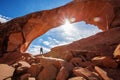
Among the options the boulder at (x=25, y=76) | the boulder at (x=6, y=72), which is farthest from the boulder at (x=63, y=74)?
the boulder at (x=6, y=72)

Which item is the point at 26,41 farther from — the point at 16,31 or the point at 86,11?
the point at 86,11

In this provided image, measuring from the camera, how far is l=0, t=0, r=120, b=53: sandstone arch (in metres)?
24.1

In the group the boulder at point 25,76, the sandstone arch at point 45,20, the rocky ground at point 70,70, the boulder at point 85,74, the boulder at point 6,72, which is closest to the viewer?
the boulder at point 85,74

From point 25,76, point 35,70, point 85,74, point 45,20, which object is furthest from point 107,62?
point 45,20

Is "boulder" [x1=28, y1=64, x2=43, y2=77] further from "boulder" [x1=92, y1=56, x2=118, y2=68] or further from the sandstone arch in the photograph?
the sandstone arch

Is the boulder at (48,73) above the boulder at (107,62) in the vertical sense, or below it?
below

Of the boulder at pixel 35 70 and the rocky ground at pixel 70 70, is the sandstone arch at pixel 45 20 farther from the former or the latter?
the boulder at pixel 35 70

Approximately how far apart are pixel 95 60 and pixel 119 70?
40.8 inches

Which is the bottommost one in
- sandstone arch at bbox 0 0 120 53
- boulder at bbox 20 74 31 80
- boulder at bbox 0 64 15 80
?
boulder at bbox 20 74 31 80

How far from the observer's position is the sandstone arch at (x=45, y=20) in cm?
2406

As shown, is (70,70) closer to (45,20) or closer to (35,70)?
(35,70)

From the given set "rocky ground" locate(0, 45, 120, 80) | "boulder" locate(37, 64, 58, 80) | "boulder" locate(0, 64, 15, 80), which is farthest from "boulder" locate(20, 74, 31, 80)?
"boulder" locate(0, 64, 15, 80)

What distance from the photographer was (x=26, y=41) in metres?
26.1

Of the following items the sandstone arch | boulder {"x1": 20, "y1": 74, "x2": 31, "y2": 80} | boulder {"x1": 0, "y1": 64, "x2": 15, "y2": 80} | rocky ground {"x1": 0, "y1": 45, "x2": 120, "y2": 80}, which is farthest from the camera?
the sandstone arch
